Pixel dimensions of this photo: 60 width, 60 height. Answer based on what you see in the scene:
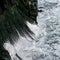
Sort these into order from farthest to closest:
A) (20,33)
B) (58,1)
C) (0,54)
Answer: (58,1)
(20,33)
(0,54)

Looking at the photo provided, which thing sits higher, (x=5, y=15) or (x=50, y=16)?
(x=5, y=15)

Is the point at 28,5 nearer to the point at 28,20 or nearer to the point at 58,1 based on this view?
the point at 28,20

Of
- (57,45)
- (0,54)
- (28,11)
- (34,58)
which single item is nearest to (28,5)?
(28,11)

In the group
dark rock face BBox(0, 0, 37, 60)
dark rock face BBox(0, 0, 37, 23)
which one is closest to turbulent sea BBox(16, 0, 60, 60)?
dark rock face BBox(0, 0, 37, 60)

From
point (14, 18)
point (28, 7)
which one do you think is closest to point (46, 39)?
point (14, 18)

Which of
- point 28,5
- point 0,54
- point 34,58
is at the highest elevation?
point 28,5

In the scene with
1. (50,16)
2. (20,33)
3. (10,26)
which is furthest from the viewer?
(50,16)

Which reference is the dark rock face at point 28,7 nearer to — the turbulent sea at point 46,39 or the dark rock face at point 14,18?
the dark rock face at point 14,18

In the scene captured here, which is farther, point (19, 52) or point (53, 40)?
point (53, 40)
